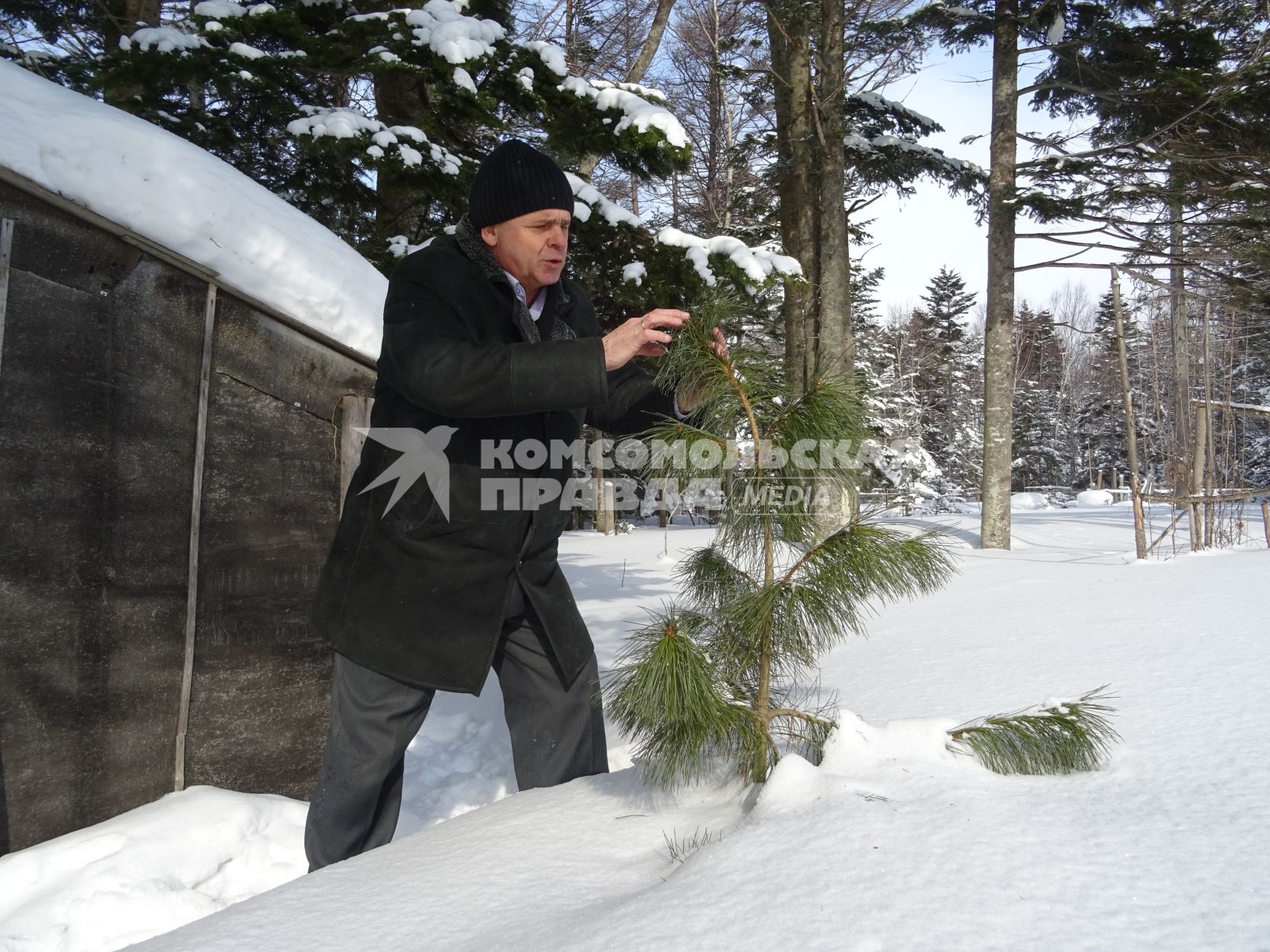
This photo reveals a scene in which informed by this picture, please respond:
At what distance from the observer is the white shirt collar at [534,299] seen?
1917 mm

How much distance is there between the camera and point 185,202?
246 cm

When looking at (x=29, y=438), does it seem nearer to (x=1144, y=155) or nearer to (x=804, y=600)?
(x=804, y=600)

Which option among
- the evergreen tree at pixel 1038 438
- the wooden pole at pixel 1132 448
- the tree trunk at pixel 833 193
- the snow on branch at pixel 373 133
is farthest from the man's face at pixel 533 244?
the evergreen tree at pixel 1038 438

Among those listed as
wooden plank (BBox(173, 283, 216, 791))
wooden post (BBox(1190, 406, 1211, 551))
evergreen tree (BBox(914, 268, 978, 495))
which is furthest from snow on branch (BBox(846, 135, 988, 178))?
evergreen tree (BBox(914, 268, 978, 495))

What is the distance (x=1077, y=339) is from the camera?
4062 cm

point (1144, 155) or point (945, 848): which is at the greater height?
point (1144, 155)

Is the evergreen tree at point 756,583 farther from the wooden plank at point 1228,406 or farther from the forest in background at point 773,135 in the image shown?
the wooden plank at point 1228,406

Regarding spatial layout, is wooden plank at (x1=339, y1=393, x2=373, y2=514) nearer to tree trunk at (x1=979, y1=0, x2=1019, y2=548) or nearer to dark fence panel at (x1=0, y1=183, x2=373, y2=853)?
dark fence panel at (x1=0, y1=183, x2=373, y2=853)

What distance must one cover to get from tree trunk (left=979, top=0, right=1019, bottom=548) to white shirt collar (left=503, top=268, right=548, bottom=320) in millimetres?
9070

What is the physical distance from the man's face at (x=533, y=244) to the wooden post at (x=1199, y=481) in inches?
352

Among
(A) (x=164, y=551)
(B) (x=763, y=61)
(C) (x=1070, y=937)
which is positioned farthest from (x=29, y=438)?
(B) (x=763, y=61)

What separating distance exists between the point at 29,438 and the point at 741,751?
6.94 ft

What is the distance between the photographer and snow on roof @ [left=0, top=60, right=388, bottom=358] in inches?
87.8

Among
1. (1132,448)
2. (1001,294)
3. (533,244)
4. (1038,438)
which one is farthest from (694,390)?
(1038,438)
